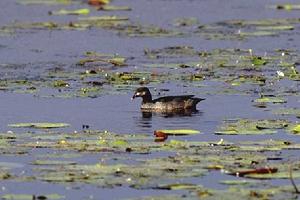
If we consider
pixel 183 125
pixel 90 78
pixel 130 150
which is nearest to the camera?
pixel 130 150

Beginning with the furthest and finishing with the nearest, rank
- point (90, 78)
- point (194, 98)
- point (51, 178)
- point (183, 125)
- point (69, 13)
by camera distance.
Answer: point (69, 13)
point (90, 78)
point (194, 98)
point (183, 125)
point (51, 178)

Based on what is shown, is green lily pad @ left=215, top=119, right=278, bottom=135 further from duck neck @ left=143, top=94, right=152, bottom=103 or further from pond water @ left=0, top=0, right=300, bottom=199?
duck neck @ left=143, top=94, right=152, bottom=103

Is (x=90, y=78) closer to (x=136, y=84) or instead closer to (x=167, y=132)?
(x=136, y=84)

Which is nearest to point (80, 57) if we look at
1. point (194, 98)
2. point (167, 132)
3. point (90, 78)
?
point (90, 78)

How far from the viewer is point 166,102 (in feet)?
55.7

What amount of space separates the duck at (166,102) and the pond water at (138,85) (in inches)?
→ 6.2

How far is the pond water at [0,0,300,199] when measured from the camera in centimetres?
1177

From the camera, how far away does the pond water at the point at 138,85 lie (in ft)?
38.6

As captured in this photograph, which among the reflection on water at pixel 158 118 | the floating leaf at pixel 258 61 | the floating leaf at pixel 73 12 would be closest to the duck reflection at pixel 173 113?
the reflection on water at pixel 158 118

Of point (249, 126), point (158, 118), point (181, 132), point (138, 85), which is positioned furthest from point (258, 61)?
point (181, 132)

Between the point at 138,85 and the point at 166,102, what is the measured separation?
1.85 meters

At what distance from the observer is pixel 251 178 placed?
37.9 feet

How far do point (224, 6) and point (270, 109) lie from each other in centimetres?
1530

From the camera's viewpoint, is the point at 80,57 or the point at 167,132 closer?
the point at 167,132
